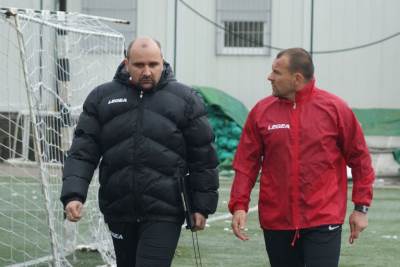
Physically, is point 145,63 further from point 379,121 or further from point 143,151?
point 379,121

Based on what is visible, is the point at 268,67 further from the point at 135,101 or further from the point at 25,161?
the point at 135,101

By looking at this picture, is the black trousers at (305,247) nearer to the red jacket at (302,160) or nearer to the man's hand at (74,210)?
the red jacket at (302,160)

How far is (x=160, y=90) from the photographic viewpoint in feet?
22.9

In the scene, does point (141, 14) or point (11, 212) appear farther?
point (141, 14)

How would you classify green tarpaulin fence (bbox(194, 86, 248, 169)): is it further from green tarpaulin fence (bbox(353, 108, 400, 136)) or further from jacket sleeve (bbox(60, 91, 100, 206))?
jacket sleeve (bbox(60, 91, 100, 206))

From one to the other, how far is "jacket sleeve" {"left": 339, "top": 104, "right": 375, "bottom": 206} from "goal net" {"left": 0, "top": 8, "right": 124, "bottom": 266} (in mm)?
3304

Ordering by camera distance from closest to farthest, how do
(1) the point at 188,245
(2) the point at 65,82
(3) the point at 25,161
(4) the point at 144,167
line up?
(4) the point at 144,167 < (2) the point at 65,82 < (1) the point at 188,245 < (3) the point at 25,161

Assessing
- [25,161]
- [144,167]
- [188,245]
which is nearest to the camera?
[144,167]

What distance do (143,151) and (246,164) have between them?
70 cm

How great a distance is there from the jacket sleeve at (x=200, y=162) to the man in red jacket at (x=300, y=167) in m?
0.22

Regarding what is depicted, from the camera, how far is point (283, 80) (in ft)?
23.1

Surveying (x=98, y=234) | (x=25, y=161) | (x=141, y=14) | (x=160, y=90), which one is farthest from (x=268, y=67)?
(x=160, y=90)

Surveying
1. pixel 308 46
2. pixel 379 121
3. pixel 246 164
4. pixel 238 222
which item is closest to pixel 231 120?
pixel 308 46

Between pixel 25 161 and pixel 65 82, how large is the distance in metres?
2.78
